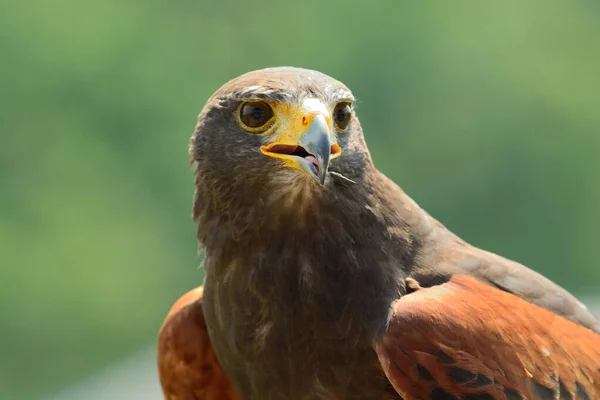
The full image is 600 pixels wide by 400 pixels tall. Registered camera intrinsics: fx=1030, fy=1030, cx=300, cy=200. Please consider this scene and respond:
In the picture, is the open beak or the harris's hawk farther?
the harris's hawk

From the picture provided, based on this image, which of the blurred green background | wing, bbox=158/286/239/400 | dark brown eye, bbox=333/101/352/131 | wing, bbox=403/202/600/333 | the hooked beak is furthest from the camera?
the blurred green background

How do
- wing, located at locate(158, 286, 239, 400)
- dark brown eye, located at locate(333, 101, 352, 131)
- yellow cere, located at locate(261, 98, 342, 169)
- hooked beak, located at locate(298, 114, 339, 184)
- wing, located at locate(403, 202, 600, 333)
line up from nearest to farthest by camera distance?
hooked beak, located at locate(298, 114, 339, 184) < yellow cere, located at locate(261, 98, 342, 169) < dark brown eye, located at locate(333, 101, 352, 131) < wing, located at locate(403, 202, 600, 333) < wing, located at locate(158, 286, 239, 400)

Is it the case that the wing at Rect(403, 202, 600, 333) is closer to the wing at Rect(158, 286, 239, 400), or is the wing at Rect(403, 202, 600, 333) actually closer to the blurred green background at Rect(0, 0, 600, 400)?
the wing at Rect(158, 286, 239, 400)

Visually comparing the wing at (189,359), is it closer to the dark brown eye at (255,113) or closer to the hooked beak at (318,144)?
the dark brown eye at (255,113)

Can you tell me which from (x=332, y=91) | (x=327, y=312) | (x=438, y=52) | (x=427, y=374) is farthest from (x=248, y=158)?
(x=438, y=52)

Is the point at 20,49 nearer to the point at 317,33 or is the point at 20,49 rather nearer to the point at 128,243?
the point at 128,243

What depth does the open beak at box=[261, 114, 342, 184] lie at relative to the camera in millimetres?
2229

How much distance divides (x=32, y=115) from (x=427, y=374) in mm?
4885

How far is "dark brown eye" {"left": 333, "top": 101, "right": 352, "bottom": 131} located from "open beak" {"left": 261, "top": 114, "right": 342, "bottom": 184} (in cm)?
8

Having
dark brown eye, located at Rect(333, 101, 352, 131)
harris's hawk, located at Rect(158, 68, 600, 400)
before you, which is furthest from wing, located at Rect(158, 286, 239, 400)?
dark brown eye, located at Rect(333, 101, 352, 131)

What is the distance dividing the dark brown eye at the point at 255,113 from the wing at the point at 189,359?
2.37ft

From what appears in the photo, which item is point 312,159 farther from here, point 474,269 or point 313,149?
point 474,269

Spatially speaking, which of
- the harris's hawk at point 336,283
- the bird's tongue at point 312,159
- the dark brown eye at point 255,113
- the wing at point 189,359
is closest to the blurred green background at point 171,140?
the wing at point 189,359

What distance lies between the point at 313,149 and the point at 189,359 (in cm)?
96
